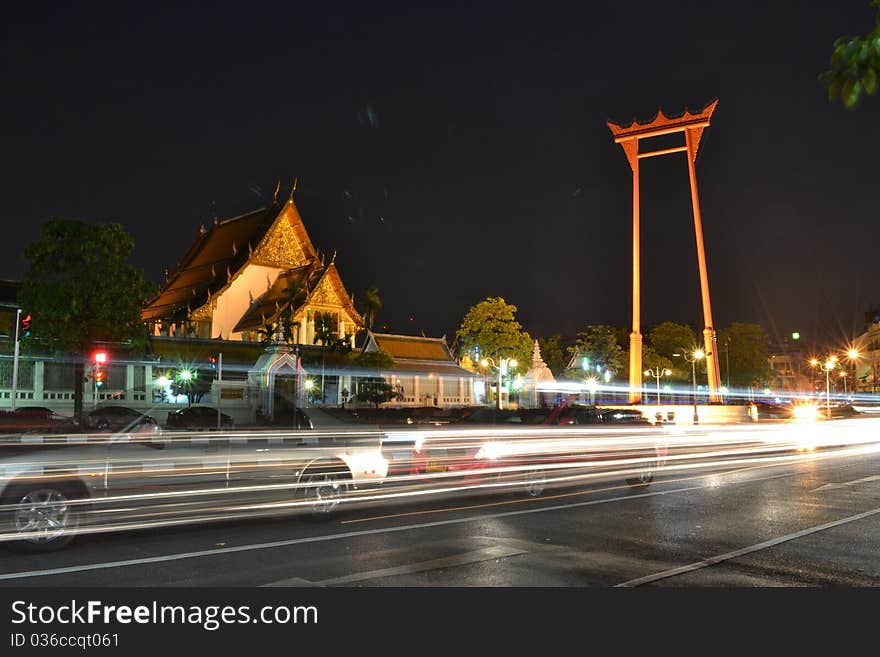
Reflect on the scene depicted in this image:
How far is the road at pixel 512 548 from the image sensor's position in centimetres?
687

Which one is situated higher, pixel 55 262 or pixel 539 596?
pixel 55 262

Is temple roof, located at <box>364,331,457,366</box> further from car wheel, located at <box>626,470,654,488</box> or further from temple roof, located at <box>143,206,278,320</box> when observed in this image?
car wheel, located at <box>626,470,654,488</box>

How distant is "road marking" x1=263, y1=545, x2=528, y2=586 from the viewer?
262 inches

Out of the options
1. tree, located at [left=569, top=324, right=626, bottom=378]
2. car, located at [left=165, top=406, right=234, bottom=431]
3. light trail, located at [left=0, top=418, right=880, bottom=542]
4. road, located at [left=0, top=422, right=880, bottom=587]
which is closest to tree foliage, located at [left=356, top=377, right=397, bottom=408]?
car, located at [left=165, top=406, right=234, bottom=431]

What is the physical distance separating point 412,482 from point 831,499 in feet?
23.7

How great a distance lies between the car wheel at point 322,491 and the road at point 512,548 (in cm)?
23

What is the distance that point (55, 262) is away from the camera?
97.8 feet

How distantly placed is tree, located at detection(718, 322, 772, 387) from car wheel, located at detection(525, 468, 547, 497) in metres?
77.4

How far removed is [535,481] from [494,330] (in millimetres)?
42280

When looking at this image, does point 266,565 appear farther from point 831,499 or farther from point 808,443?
point 808,443

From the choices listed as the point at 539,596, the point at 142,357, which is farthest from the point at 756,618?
the point at 142,357

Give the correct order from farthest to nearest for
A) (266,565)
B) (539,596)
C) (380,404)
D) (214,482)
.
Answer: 1. (380,404)
2. (214,482)
3. (266,565)
4. (539,596)

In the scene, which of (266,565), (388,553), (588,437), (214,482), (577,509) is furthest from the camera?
(588,437)

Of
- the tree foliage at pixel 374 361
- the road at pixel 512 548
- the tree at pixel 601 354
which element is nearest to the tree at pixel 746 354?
the tree at pixel 601 354
